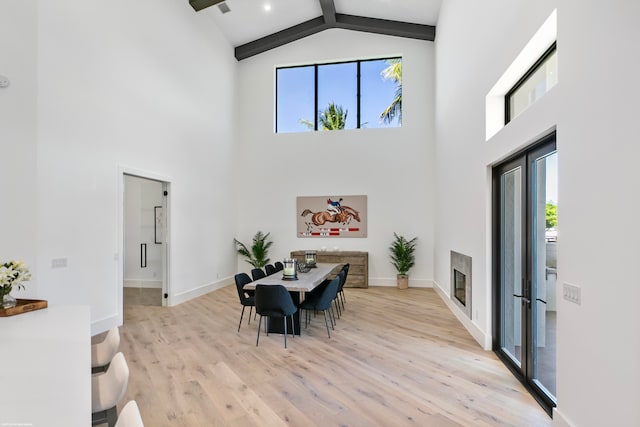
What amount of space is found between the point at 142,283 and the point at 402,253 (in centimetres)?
594

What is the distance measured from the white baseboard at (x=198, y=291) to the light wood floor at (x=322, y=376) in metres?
0.99

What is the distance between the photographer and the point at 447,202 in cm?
645

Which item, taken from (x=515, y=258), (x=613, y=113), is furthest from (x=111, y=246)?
(x=613, y=113)

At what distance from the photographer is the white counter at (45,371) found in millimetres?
1211

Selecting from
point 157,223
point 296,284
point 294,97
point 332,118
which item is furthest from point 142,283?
point 332,118

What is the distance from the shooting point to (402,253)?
815 cm

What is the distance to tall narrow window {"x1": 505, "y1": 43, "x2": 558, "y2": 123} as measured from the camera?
2.85 m

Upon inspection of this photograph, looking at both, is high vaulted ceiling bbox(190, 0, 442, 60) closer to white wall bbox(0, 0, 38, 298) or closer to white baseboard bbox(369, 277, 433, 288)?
white wall bbox(0, 0, 38, 298)

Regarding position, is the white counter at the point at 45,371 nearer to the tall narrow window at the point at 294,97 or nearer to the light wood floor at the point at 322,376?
the light wood floor at the point at 322,376

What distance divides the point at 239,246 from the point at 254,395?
6.26m

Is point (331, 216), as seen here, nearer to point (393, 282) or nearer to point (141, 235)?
point (393, 282)

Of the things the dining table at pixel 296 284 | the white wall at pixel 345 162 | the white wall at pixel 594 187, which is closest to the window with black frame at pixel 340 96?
the white wall at pixel 345 162

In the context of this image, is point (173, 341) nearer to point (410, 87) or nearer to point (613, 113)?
point (613, 113)

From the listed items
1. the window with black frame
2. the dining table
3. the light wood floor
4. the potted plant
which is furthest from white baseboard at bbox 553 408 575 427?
the window with black frame
